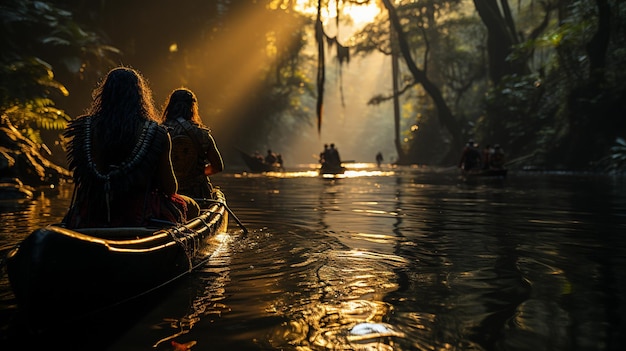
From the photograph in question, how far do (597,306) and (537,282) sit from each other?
29.2 inches

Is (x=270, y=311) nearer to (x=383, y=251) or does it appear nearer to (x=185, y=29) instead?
(x=383, y=251)

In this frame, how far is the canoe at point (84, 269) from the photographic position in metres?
2.98

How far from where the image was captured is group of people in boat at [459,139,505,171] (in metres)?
22.7

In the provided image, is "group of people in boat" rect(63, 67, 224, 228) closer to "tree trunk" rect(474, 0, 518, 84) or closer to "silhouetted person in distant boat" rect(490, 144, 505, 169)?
"silhouetted person in distant boat" rect(490, 144, 505, 169)

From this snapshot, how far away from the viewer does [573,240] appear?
265 inches

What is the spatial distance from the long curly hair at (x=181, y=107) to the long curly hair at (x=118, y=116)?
1.84m

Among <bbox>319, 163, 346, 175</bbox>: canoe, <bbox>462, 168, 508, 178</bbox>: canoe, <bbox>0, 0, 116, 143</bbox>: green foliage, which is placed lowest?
<bbox>462, 168, 508, 178</bbox>: canoe

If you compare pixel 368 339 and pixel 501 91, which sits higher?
pixel 501 91

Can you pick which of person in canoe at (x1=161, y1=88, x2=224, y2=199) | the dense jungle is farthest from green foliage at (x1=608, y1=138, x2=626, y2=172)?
person in canoe at (x1=161, y1=88, x2=224, y2=199)

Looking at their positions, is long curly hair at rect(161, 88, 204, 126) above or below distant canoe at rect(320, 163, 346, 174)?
above

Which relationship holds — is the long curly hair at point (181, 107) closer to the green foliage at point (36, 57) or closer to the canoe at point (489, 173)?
the green foliage at point (36, 57)

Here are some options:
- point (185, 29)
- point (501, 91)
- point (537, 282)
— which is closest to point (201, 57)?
point (185, 29)

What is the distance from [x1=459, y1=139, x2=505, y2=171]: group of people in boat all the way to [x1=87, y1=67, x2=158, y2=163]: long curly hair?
20173 mm

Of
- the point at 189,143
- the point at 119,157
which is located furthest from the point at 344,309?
the point at 189,143
